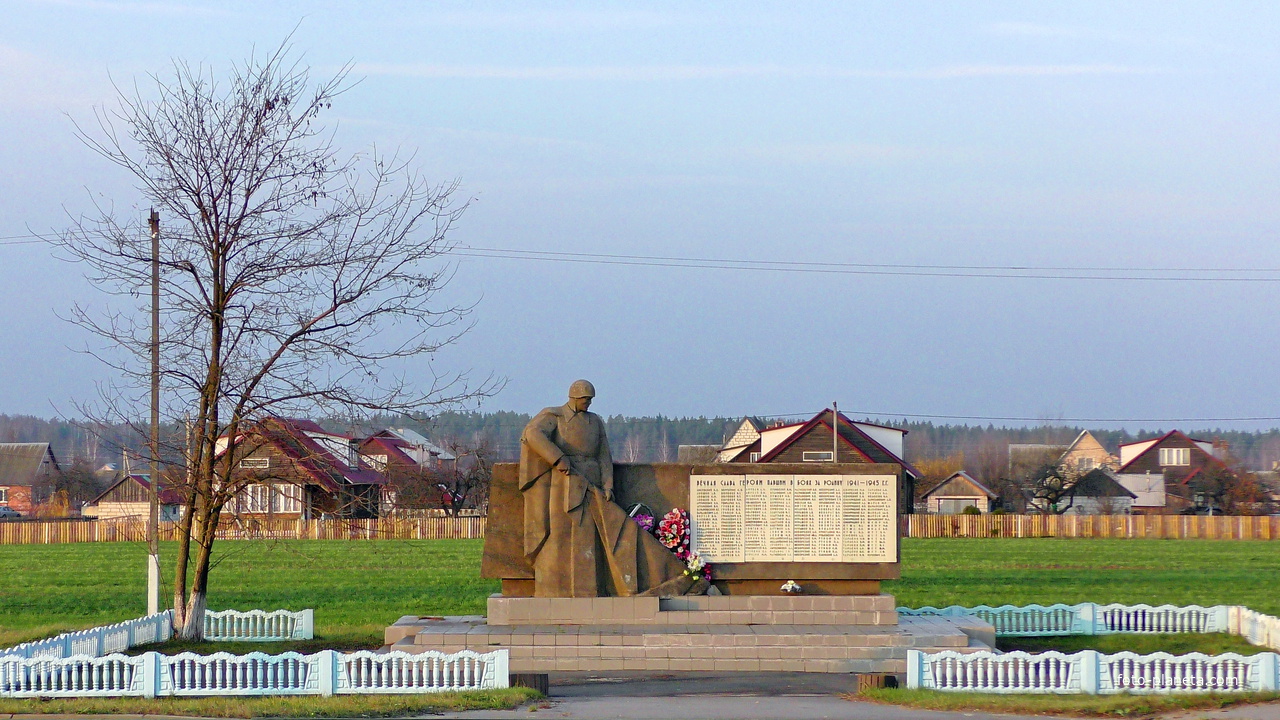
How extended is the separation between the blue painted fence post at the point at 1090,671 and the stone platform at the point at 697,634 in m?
2.03

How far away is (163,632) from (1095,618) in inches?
477

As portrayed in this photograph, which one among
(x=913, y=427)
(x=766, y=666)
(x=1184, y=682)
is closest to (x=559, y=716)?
(x=766, y=666)

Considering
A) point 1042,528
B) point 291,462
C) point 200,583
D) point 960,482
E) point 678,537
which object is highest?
point 291,462

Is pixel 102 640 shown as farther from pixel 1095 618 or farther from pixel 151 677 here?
pixel 1095 618

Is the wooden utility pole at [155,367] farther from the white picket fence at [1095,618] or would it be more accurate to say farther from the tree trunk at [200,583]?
the white picket fence at [1095,618]

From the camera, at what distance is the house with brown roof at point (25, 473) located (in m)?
84.5

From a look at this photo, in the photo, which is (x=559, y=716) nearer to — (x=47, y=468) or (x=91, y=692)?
(x=91, y=692)

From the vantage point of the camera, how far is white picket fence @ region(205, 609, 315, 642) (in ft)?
53.4

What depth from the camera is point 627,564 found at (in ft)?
47.7

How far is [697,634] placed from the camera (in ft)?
45.0

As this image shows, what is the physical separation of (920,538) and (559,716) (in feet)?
146

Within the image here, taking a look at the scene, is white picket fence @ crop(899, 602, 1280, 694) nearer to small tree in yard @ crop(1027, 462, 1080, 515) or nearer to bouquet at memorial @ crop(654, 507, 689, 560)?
bouquet at memorial @ crop(654, 507, 689, 560)

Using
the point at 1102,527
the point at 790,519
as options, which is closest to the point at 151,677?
the point at 790,519

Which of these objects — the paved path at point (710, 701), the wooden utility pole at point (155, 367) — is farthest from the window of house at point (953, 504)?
the paved path at point (710, 701)
